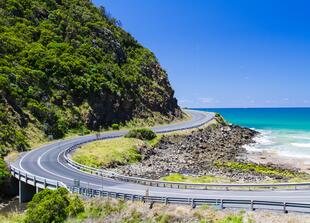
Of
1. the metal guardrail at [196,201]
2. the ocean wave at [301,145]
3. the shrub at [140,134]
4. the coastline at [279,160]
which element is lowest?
the coastline at [279,160]

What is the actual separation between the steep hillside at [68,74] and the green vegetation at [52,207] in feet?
95.8

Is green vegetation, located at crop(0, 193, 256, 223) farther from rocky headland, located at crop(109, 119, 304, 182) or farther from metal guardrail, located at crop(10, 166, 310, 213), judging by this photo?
rocky headland, located at crop(109, 119, 304, 182)

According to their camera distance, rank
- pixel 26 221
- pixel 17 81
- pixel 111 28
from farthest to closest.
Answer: pixel 111 28
pixel 17 81
pixel 26 221

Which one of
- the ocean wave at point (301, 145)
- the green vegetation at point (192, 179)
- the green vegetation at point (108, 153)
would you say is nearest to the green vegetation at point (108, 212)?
the green vegetation at point (192, 179)

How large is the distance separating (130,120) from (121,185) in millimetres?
59030

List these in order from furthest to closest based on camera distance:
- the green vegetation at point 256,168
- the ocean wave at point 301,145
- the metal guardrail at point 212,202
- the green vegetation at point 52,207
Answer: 1. the ocean wave at point 301,145
2. the green vegetation at point 256,168
3. the green vegetation at point 52,207
4. the metal guardrail at point 212,202

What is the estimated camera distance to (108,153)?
5688 cm

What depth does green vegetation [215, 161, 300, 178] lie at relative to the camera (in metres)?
54.3

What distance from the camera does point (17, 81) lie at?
76.2 metres

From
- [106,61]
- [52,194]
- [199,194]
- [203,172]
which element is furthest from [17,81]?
[199,194]

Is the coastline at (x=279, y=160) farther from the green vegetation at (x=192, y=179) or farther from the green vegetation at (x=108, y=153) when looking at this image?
the green vegetation at (x=108, y=153)

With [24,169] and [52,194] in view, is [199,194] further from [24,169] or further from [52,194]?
[24,169]

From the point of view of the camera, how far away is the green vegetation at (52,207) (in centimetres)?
2809

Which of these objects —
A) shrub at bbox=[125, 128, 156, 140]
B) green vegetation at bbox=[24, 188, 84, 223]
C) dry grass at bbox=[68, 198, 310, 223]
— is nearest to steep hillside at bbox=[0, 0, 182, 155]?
shrub at bbox=[125, 128, 156, 140]
